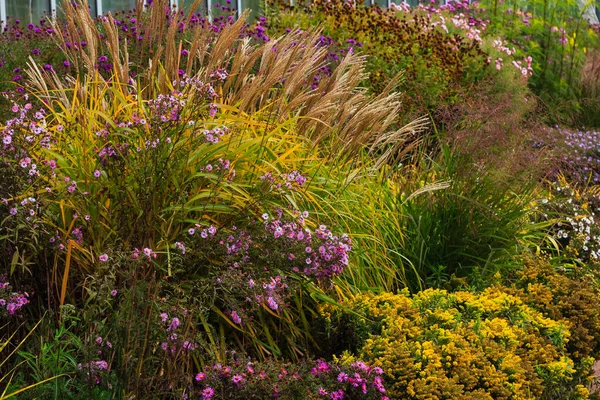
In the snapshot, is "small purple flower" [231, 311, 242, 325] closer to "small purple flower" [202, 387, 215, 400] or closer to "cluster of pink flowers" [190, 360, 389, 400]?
"cluster of pink flowers" [190, 360, 389, 400]

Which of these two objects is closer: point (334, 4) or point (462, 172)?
point (462, 172)

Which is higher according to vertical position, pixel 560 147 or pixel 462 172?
pixel 462 172

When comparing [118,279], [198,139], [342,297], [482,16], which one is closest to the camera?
[118,279]

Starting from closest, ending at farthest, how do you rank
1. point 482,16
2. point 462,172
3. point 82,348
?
point 82,348 < point 462,172 < point 482,16

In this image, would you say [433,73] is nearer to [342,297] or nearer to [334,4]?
[334,4]

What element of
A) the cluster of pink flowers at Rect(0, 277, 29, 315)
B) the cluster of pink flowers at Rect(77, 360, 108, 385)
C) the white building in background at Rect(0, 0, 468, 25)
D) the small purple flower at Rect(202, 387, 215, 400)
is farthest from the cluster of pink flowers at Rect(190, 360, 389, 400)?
the white building in background at Rect(0, 0, 468, 25)

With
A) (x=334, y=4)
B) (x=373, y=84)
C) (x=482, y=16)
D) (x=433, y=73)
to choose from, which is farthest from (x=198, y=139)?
(x=482, y=16)

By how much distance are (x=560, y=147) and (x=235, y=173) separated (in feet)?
20.3

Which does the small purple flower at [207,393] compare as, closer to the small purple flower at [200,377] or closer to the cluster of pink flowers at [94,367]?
the small purple flower at [200,377]

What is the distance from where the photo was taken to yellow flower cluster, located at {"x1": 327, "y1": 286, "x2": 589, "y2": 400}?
3.43 metres

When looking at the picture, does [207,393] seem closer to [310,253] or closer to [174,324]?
[174,324]

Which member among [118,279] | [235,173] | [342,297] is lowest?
[342,297]

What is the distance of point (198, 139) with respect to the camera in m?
3.87

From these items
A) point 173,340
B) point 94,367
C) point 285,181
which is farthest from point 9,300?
point 285,181
